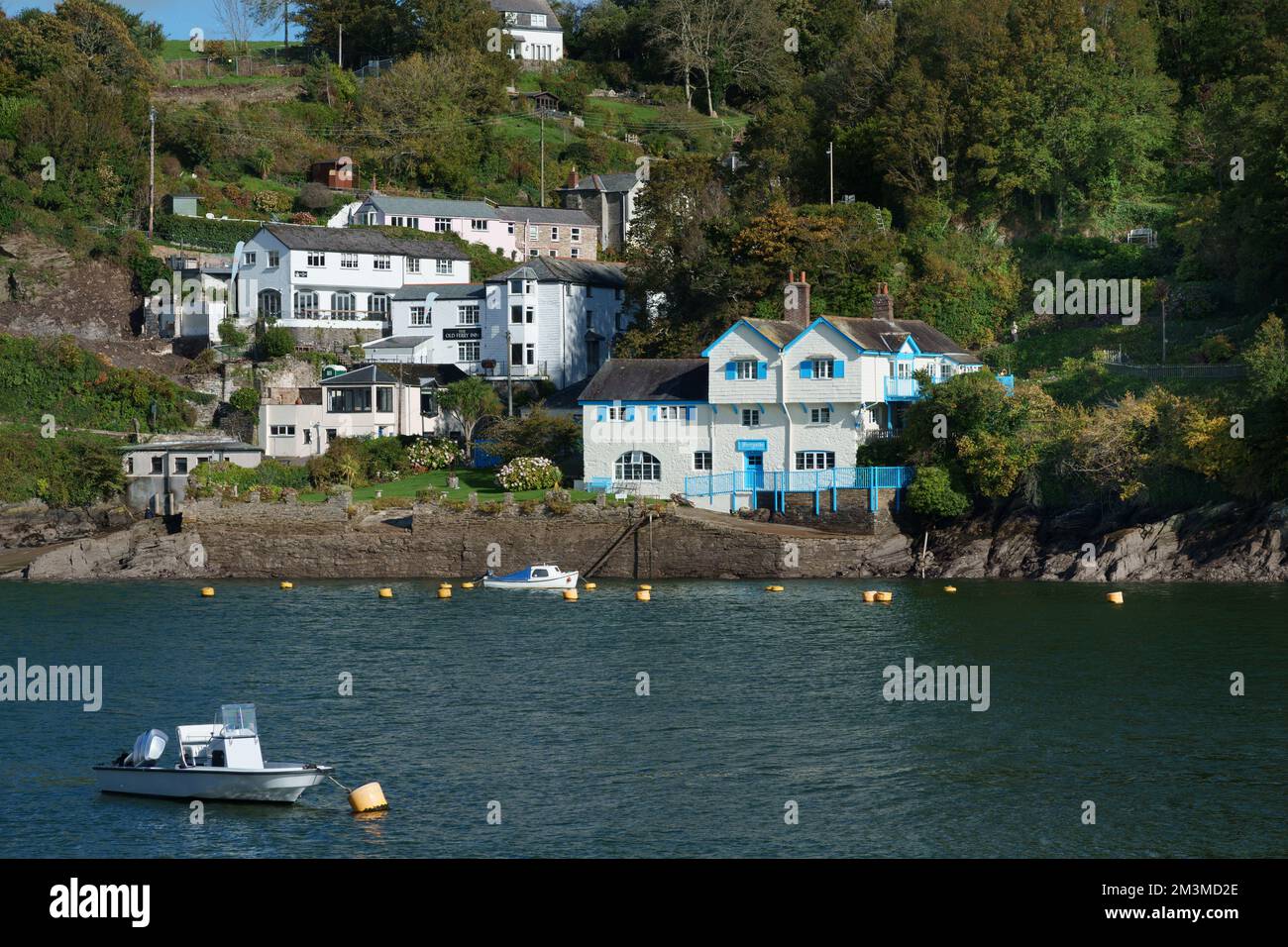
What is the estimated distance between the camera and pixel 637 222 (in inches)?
3487

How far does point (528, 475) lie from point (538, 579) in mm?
9492

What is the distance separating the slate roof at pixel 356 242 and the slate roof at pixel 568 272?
871cm

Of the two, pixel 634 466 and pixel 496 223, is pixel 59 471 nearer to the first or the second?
pixel 634 466

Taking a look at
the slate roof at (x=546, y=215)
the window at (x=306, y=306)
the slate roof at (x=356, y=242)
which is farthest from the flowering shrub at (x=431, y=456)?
the slate roof at (x=546, y=215)

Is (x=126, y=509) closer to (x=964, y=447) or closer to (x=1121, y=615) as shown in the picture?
(x=964, y=447)

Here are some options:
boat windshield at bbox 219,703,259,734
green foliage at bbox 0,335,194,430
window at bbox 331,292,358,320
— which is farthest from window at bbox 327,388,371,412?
boat windshield at bbox 219,703,259,734

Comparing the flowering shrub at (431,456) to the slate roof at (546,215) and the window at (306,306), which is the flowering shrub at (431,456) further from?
the slate roof at (546,215)

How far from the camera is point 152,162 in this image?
109688 millimetres

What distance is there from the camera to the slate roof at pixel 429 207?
354 feet

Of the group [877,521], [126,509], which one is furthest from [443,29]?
[877,521]

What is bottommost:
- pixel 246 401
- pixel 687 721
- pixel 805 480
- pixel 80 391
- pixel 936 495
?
pixel 687 721

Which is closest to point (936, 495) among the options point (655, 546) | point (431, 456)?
point (655, 546)

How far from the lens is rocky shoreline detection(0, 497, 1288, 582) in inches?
2404
